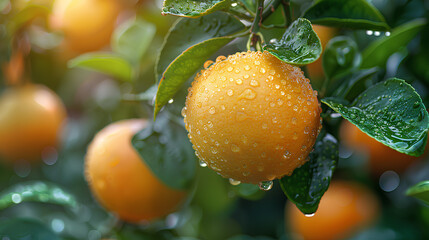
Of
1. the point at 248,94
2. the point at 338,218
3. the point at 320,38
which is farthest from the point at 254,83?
the point at 338,218

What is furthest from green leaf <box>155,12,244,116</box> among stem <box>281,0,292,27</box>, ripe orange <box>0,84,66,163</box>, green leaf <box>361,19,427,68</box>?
ripe orange <box>0,84,66,163</box>

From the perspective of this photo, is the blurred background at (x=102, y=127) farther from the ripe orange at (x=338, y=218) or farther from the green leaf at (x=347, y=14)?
the green leaf at (x=347, y=14)

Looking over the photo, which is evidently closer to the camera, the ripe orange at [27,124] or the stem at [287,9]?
the stem at [287,9]

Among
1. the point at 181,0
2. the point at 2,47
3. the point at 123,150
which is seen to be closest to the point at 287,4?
the point at 181,0

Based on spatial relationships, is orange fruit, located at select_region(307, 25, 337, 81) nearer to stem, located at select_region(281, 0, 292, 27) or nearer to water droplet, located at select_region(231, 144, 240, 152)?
stem, located at select_region(281, 0, 292, 27)

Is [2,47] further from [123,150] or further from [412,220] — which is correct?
[412,220]

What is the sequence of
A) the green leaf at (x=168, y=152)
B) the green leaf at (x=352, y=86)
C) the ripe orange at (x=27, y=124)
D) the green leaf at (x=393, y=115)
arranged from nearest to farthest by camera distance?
the green leaf at (x=393, y=115) → the green leaf at (x=352, y=86) → the green leaf at (x=168, y=152) → the ripe orange at (x=27, y=124)

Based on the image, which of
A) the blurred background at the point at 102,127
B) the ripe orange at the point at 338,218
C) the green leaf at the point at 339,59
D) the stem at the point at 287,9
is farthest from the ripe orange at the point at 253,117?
the ripe orange at the point at 338,218
